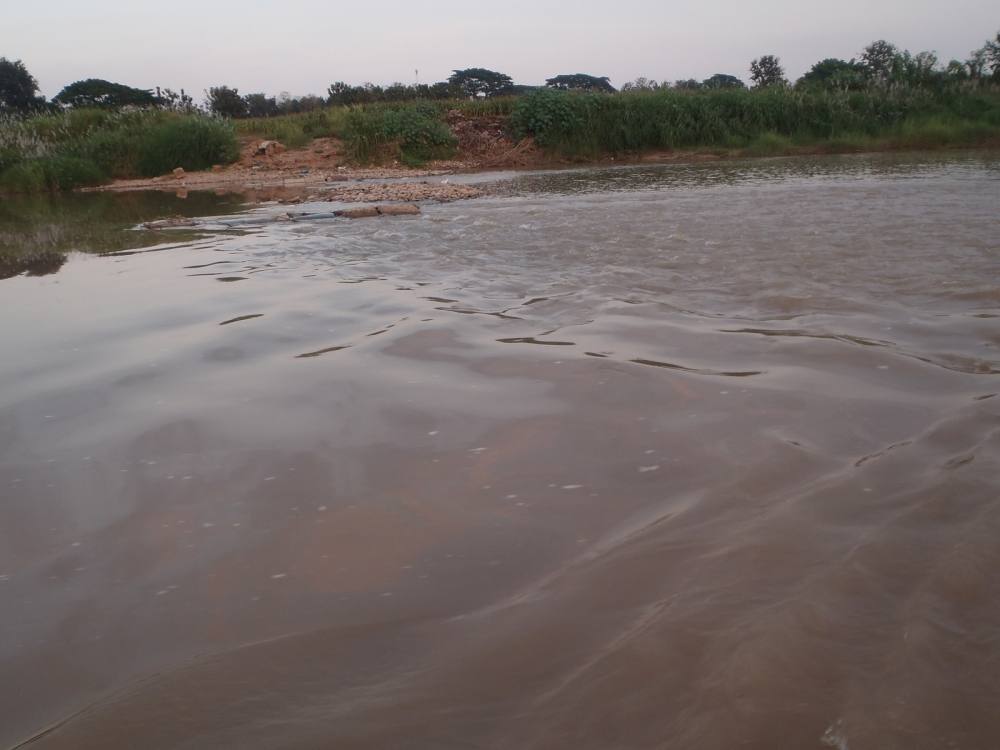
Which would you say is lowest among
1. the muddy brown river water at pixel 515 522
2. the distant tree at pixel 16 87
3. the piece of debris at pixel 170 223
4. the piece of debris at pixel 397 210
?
the muddy brown river water at pixel 515 522

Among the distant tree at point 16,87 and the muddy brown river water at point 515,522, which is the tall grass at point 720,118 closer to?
the muddy brown river water at point 515,522

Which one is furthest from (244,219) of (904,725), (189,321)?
(904,725)

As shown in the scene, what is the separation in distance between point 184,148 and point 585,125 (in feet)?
30.2

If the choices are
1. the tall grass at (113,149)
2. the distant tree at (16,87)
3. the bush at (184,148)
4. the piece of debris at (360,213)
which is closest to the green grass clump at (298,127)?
the tall grass at (113,149)

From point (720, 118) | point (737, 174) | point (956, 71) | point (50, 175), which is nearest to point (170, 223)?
point (737, 174)

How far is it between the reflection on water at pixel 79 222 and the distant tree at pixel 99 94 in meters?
21.7

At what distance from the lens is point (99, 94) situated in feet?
114

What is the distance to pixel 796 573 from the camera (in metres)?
1.43

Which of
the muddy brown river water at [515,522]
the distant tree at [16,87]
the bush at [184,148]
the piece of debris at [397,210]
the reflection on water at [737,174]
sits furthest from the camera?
the distant tree at [16,87]

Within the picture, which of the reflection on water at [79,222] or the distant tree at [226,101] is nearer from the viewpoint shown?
the reflection on water at [79,222]

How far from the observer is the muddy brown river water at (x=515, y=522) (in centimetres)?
117

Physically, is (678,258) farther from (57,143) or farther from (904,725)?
(57,143)

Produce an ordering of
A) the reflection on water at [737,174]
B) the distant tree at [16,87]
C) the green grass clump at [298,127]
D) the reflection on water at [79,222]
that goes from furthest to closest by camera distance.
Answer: the distant tree at [16,87] < the green grass clump at [298,127] < the reflection on water at [737,174] < the reflection on water at [79,222]

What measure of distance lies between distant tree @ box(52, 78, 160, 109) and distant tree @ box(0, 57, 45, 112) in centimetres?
302
